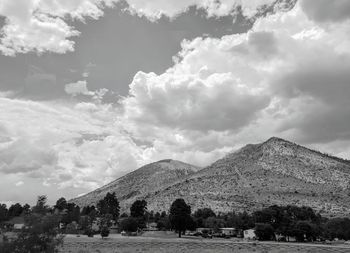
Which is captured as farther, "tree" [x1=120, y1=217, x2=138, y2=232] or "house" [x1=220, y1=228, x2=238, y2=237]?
"house" [x1=220, y1=228, x2=238, y2=237]

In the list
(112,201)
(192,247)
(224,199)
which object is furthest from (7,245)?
(224,199)

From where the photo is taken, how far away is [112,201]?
155125 millimetres

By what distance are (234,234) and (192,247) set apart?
5280 centimetres

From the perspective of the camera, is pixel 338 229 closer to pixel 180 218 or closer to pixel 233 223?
pixel 233 223

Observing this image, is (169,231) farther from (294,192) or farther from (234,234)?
(294,192)

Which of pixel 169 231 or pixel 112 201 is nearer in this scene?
pixel 169 231

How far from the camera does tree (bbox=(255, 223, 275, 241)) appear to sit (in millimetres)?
106000

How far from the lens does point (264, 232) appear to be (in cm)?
10594

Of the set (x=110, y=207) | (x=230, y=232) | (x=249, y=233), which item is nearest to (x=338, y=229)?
(x=249, y=233)

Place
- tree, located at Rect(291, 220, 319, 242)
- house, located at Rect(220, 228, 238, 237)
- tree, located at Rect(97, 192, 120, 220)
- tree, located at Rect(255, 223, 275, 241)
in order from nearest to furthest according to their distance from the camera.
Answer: tree, located at Rect(291, 220, 319, 242) → tree, located at Rect(255, 223, 275, 241) → house, located at Rect(220, 228, 238, 237) → tree, located at Rect(97, 192, 120, 220)

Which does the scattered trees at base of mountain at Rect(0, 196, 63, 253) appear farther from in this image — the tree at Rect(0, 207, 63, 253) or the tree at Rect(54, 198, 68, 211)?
the tree at Rect(54, 198, 68, 211)

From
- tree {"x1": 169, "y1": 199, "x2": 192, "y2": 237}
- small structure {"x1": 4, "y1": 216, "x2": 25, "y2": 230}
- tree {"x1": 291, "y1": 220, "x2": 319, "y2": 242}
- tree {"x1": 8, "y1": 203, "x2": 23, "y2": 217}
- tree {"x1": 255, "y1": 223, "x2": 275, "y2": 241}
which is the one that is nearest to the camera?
small structure {"x1": 4, "y1": 216, "x2": 25, "y2": 230}

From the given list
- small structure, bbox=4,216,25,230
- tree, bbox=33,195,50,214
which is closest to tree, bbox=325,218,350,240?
small structure, bbox=4,216,25,230

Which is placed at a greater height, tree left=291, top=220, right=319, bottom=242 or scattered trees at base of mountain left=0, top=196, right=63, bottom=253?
tree left=291, top=220, right=319, bottom=242
